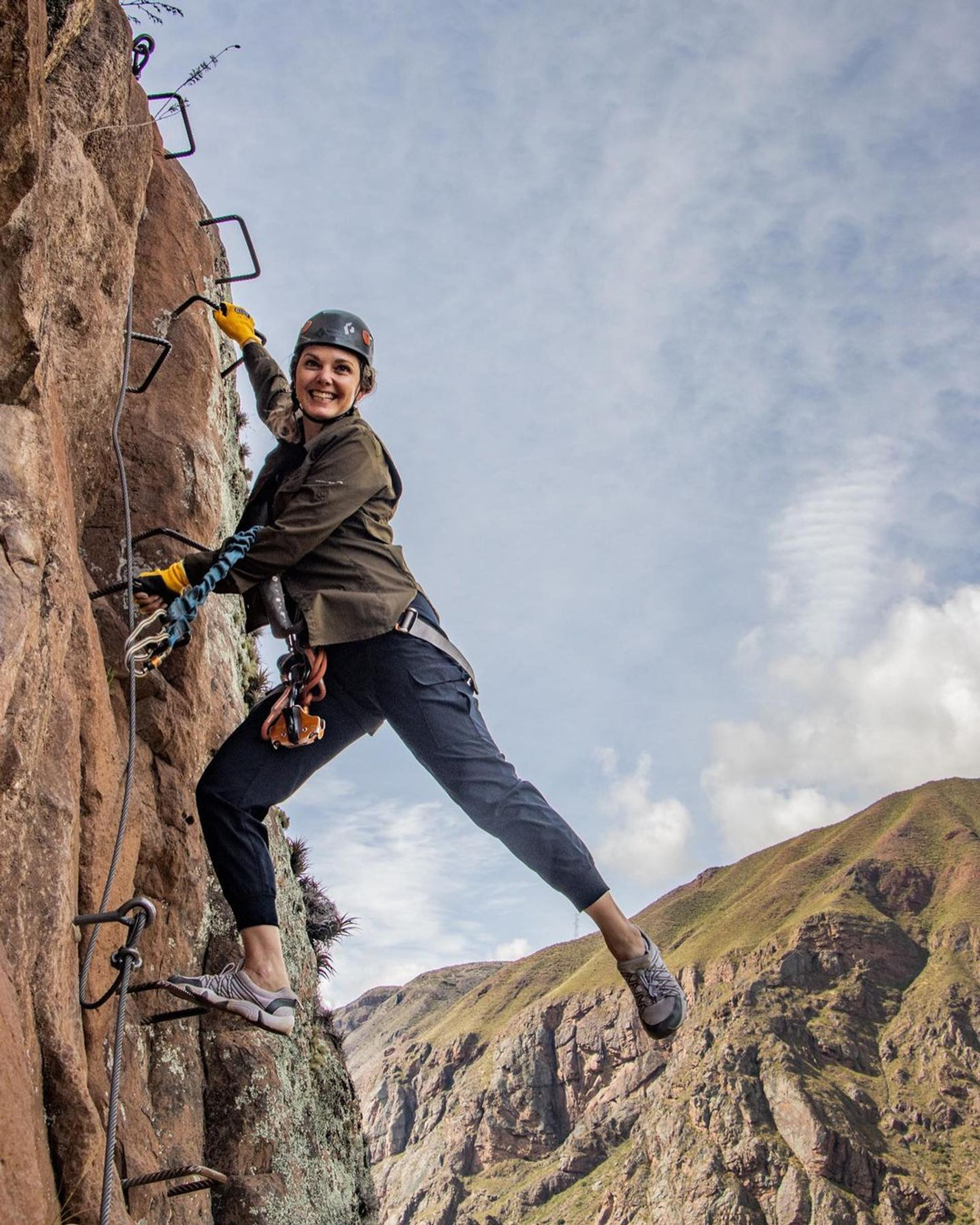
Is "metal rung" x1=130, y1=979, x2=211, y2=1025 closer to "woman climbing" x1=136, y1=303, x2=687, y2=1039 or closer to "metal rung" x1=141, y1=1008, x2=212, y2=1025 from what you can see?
"metal rung" x1=141, y1=1008, x2=212, y2=1025

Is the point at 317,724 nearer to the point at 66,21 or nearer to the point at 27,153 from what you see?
the point at 27,153

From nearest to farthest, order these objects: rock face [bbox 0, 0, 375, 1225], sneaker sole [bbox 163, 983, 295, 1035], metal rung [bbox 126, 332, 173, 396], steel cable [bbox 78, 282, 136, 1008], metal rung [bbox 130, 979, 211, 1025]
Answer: rock face [bbox 0, 0, 375, 1225] → steel cable [bbox 78, 282, 136, 1008] → sneaker sole [bbox 163, 983, 295, 1035] → metal rung [bbox 130, 979, 211, 1025] → metal rung [bbox 126, 332, 173, 396]

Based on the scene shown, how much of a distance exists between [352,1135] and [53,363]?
20.6 feet

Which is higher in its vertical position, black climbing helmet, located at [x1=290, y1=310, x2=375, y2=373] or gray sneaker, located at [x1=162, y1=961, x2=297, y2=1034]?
black climbing helmet, located at [x1=290, y1=310, x2=375, y2=373]

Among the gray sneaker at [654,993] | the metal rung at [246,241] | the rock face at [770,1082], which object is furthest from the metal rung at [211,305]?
the rock face at [770,1082]

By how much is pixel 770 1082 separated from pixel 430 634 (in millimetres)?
152142

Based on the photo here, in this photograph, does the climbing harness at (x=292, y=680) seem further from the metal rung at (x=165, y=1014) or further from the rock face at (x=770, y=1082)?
the rock face at (x=770, y=1082)

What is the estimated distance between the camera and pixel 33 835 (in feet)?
14.9

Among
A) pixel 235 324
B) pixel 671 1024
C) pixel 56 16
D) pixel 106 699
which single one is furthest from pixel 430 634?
pixel 56 16

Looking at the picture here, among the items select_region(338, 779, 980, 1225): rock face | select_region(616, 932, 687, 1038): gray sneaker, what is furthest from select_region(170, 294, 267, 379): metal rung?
select_region(338, 779, 980, 1225): rock face

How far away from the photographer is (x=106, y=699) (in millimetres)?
5668

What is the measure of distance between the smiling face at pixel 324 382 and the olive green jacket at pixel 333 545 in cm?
8

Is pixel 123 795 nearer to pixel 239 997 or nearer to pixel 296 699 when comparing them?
pixel 296 699

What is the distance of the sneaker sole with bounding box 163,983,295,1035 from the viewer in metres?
5.25
